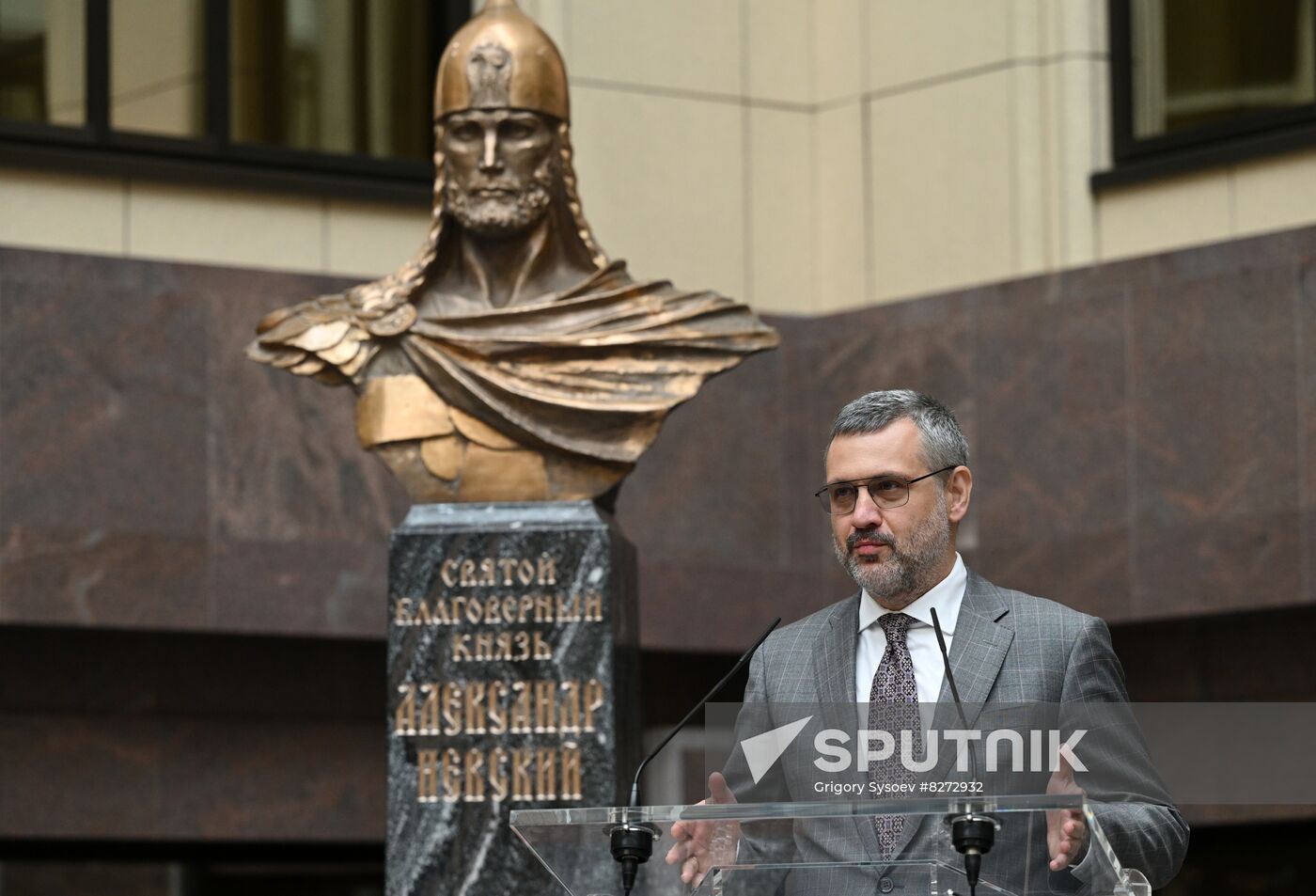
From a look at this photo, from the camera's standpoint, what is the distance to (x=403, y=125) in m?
11.2

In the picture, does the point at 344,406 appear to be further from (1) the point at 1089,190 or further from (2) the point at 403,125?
(1) the point at 1089,190

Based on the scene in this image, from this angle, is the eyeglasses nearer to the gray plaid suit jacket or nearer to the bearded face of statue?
the gray plaid suit jacket

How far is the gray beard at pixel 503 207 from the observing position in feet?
27.1

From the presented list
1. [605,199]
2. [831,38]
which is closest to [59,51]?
[605,199]

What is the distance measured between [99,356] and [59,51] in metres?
1.47

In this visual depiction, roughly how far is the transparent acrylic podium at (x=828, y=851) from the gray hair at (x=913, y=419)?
0.75 meters

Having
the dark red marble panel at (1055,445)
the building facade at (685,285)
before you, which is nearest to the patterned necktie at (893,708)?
the building facade at (685,285)

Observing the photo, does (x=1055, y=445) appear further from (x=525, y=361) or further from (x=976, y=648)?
(x=976, y=648)

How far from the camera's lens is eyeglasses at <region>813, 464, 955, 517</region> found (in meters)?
4.24

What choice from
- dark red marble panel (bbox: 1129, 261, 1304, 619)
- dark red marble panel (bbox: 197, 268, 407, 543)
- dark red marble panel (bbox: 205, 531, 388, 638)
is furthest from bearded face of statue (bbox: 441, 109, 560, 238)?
dark red marble panel (bbox: 1129, 261, 1304, 619)

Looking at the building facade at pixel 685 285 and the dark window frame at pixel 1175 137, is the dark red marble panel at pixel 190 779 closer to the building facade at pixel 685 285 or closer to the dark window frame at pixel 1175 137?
the building facade at pixel 685 285

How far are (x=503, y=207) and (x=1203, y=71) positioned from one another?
391 cm

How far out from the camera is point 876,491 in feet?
14.0

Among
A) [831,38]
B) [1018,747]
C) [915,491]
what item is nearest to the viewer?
[1018,747]
